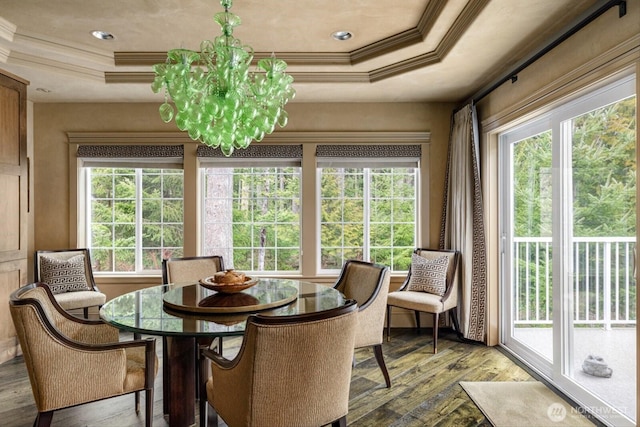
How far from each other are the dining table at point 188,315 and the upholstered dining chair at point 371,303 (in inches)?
12.1

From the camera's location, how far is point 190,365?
218 centimetres

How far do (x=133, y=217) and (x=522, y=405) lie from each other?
416 centimetres

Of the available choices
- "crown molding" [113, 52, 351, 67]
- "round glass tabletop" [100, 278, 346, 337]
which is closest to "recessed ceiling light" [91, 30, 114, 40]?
"crown molding" [113, 52, 351, 67]

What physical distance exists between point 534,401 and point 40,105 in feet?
17.7

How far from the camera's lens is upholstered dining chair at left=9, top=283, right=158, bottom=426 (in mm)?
1824

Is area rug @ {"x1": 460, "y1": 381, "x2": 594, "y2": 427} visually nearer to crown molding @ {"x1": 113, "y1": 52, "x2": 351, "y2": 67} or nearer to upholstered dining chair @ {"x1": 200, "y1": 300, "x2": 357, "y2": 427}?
upholstered dining chair @ {"x1": 200, "y1": 300, "x2": 357, "y2": 427}

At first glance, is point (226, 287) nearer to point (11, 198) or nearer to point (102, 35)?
point (102, 35)

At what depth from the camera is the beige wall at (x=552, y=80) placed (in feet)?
6.64

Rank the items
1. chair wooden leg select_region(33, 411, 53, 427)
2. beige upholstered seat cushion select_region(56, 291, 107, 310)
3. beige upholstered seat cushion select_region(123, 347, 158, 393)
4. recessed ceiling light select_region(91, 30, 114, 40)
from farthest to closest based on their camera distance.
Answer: beige upholstered seat cushion select_region(56, 291, 107, 310), recessed ceiling light select_region(91, 30, 114, 40), beige upholstered seat cushion select_region(123, 347, 158, 393), chair wooden leg select_region(33, 411, 53, 427)

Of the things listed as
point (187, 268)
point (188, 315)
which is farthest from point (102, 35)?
point (188, 315)

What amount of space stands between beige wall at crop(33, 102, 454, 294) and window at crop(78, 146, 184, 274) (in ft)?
0.76

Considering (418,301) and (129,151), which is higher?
(129,151)

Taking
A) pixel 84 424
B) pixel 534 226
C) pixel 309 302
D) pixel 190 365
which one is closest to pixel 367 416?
pixel 309 302

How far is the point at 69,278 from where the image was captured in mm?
3844
